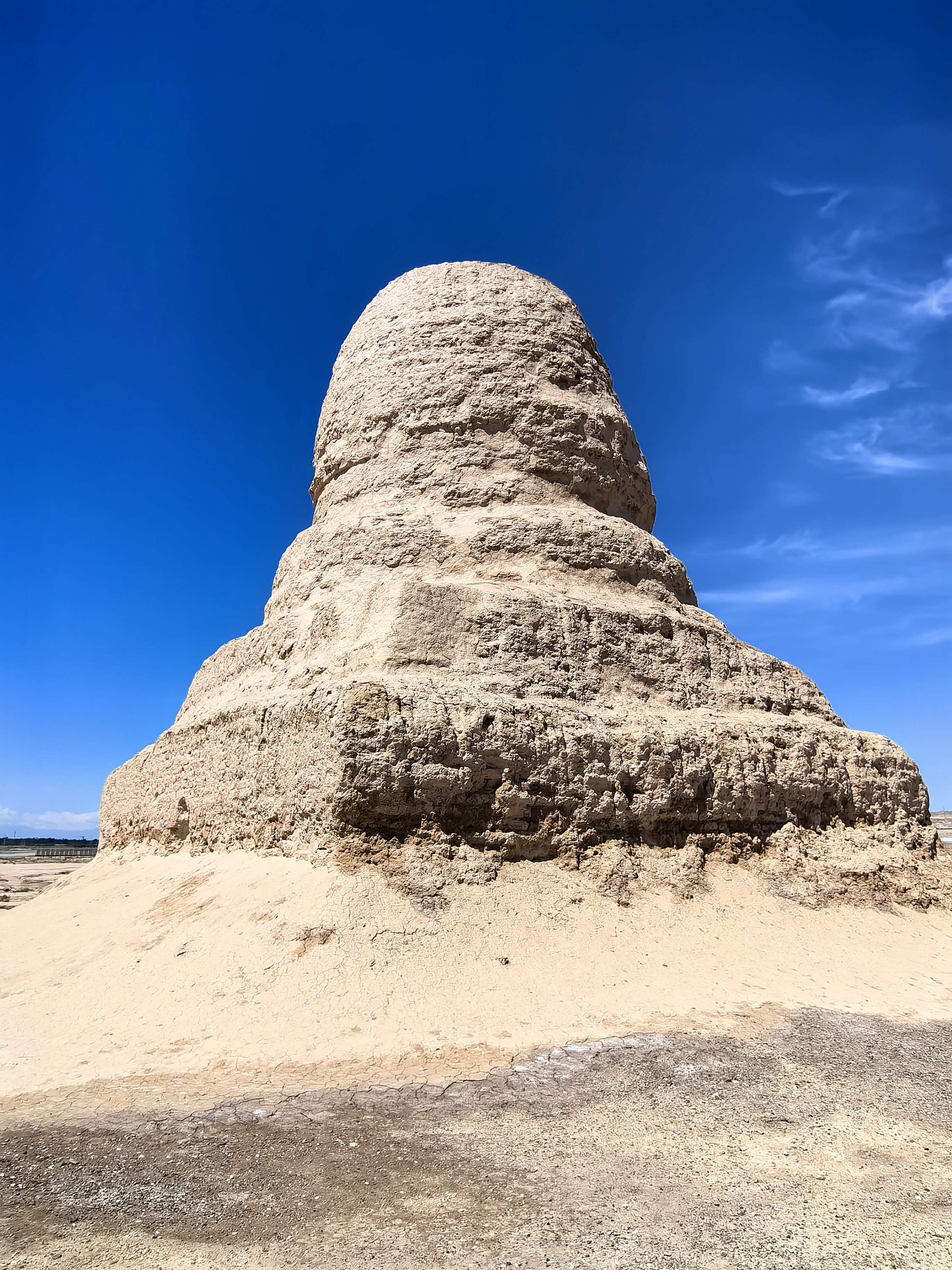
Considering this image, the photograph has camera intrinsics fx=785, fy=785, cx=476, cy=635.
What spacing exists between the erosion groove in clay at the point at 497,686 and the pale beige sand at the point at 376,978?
0.37 metres

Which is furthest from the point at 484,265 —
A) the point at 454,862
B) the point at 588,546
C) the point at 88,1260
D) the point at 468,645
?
the point at 88,1260

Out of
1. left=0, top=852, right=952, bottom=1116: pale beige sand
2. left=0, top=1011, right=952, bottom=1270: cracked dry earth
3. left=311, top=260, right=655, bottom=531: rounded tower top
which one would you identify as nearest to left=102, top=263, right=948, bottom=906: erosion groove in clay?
left=311, top=260, right=655, bottom=531: rounded tower top

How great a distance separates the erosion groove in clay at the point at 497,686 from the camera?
7.04 m

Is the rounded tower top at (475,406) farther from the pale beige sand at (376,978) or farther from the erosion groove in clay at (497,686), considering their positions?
the pale beige sand at (376,978)

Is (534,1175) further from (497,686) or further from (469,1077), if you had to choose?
(497,686)

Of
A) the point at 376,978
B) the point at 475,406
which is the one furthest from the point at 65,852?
the point at 376,978

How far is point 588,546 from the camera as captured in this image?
31.3 ft

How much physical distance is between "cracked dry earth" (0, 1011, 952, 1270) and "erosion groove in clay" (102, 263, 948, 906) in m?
2.30

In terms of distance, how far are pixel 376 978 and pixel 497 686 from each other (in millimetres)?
2932

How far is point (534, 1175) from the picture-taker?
3.65 meters

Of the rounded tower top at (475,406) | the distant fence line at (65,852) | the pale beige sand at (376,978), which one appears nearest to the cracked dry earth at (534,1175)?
the pale beige sand at (376,978)

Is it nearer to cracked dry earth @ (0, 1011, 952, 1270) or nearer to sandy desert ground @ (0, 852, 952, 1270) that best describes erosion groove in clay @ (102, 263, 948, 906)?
sandy desert ground @ (0, 852, 952, 1270)

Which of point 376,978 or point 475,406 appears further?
point 475,406

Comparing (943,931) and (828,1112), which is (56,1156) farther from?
(943,931)
